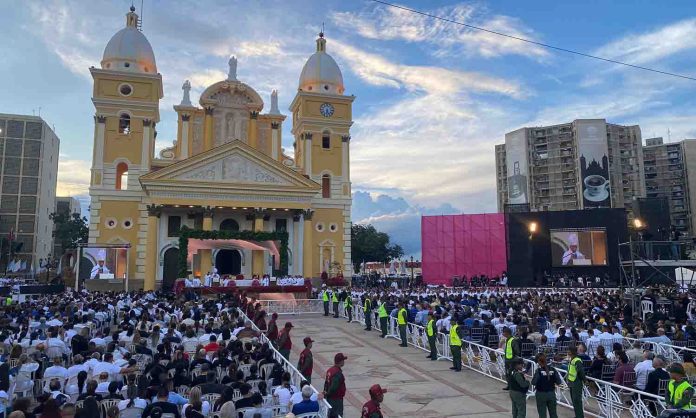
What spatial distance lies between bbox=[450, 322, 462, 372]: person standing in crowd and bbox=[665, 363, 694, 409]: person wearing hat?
21.1ft

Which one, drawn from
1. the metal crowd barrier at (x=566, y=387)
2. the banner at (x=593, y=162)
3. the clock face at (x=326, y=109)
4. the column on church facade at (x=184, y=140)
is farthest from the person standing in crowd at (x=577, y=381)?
the banner at (x=593, y=162)

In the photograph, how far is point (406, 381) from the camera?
12344mm

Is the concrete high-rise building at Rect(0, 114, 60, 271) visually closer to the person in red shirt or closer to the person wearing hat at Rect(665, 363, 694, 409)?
the person in red shirt

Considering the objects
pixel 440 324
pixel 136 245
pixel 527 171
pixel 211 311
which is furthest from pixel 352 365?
pixel 527 171

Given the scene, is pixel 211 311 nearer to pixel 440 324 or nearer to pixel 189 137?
pixel 440 324

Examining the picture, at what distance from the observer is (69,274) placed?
121 ft

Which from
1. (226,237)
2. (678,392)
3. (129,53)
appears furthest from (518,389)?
(129,53)

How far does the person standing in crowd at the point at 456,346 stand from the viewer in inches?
524

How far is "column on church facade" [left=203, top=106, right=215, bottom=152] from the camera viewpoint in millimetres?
41719

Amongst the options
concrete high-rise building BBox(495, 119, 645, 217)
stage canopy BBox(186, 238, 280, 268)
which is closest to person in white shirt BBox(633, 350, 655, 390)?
stage canopy BBox(186, 238, 280, 268)

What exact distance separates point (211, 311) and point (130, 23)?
33914 millimetres

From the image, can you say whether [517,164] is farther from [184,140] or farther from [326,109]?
[184,140]

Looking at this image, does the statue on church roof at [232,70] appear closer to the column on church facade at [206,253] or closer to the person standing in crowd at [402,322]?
the column on church facade at [206,253]

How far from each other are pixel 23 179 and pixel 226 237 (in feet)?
179
